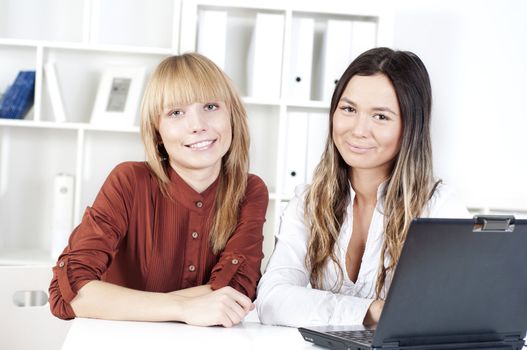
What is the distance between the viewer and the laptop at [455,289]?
1.20 metres

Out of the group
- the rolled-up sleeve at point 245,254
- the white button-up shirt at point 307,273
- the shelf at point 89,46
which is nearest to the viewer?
the white button-up shirt at point 307,273

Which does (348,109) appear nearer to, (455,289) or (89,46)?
(455,289)

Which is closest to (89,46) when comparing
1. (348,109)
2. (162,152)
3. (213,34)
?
(213,34)

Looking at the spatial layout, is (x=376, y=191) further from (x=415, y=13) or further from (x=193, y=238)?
(x=415, y=13)

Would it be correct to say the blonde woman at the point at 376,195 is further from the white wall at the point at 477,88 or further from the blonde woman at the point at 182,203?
the white wall at the point at 477,88

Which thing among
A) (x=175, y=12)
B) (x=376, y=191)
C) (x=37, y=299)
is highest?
(x=175, y=12)

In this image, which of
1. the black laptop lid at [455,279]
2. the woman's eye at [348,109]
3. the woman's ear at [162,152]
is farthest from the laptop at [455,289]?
the woman's ear at [162,152]

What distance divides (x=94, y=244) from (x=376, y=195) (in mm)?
723

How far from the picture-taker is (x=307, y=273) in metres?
1.92

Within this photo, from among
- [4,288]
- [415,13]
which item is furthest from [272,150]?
[4,288]

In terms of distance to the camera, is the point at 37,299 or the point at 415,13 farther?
the point at 415,13

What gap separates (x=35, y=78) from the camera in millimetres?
3383

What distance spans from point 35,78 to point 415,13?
1812mm

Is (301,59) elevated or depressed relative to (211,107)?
elevated
